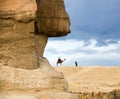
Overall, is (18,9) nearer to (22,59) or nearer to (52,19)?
(22,59)

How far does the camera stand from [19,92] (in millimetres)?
6938

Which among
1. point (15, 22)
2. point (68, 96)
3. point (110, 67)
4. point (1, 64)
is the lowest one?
point (110, 67)

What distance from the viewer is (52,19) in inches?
318

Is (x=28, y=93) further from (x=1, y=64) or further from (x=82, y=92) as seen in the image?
(x=82, y=92)

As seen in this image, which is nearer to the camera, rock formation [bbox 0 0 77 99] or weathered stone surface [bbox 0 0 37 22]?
rock formation [bbox 0 0 77 99]

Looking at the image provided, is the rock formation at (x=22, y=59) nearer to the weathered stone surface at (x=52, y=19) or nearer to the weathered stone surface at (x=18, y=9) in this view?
the weathered stone surface at (x=18, y=9)

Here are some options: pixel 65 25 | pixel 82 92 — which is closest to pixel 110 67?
pixel 82 92

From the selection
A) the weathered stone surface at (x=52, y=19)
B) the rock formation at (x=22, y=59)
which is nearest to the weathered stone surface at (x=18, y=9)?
A: the rock formation at (x=22, y=59)

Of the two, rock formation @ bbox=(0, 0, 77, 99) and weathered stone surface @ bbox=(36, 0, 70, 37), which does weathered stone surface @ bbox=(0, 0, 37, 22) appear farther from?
weathered stone surface @ bbox=(36, 0, 70, 37)

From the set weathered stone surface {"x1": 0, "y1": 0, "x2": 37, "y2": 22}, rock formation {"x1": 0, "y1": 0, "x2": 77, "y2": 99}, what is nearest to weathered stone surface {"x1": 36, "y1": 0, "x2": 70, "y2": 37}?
rock formation {"x1": 0, "y1": 0, "x2": 77, "y2": 99}

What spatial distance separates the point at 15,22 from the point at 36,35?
797 mm

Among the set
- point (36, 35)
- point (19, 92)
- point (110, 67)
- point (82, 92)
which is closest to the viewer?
point (19, 92)

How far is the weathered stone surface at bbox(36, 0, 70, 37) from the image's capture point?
8.00 meters

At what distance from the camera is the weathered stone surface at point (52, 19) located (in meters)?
8.00
